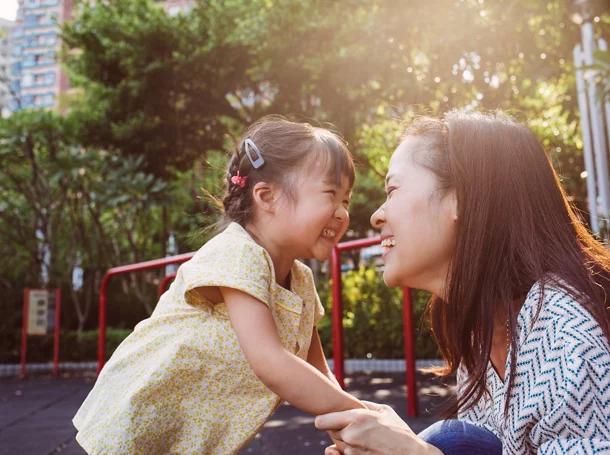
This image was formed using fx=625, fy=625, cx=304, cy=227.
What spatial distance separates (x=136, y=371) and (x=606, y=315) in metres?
1.12

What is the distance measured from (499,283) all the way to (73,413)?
407cm

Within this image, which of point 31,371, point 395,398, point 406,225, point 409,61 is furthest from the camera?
point 31,371

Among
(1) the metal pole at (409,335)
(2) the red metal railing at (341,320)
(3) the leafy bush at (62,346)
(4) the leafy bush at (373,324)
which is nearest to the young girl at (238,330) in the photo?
(2) the red metal railing at (341,320)

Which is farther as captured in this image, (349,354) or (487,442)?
(349,354)

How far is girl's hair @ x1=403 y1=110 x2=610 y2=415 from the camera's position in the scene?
111cm

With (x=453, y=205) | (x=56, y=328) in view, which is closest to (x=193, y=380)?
(x=453, y=205)

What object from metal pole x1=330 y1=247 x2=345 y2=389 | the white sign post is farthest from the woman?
the white sign post

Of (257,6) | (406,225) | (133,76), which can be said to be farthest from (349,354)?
(406,225)

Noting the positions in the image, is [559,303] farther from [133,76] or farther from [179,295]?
[133,76]

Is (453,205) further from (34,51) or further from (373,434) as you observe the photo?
(34,51)

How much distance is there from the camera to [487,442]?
132cm

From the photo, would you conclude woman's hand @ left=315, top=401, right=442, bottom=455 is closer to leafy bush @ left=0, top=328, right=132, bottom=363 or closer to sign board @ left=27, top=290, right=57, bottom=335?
sign board @ left=27, top=290, right=57, bottom=335

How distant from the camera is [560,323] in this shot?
948mm

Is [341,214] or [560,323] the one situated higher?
[341,214]
